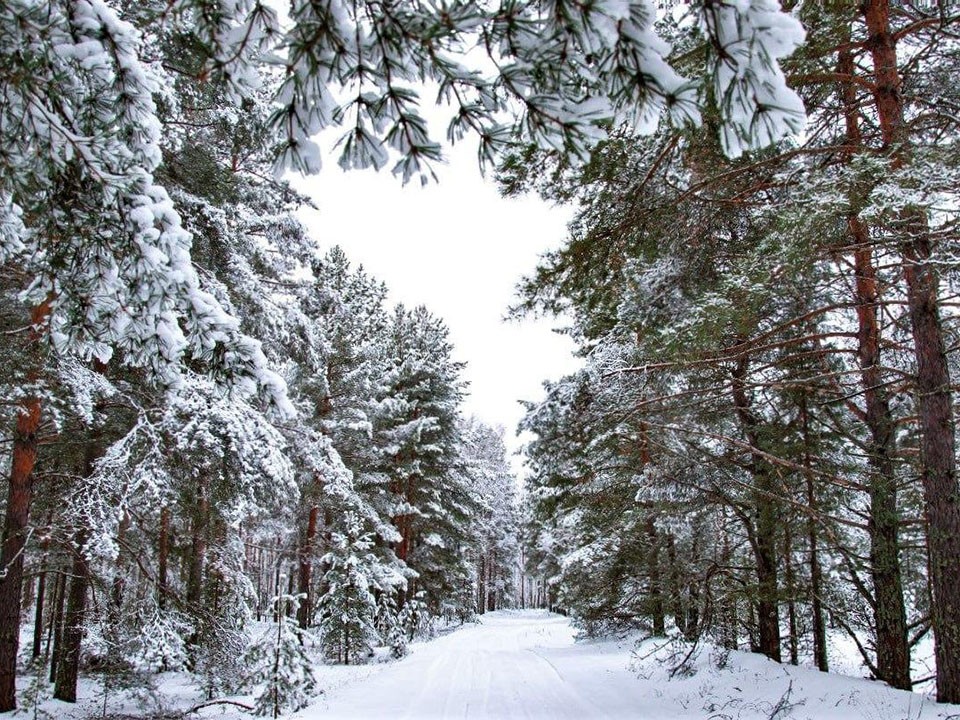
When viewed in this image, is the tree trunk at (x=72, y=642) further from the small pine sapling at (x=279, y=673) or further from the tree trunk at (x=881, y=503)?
the tree trunk at (x=881, y=503)

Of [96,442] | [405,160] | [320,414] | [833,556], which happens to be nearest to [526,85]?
[405,160]

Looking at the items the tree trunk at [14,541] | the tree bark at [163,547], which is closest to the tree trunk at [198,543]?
the tree bark at [163,547]

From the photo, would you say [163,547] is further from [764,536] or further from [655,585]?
[764,536]

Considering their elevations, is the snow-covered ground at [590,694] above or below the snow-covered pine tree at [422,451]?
below

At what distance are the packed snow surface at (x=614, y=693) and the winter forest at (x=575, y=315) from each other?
3.3 inches

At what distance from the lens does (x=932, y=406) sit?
5570 millimetres

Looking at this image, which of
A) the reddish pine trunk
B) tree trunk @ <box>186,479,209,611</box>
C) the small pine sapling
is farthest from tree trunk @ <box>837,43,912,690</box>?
tree trunk @ <box>186,479,209,611</box>

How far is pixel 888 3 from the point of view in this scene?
581cm

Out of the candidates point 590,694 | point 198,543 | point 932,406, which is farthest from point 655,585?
point 198,543

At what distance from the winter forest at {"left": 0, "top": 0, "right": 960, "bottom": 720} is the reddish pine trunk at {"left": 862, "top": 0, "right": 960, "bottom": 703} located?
3 cm

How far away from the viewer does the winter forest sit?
5.94ft

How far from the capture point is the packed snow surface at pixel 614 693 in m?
6.48

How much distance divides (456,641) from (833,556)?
49.0 ft

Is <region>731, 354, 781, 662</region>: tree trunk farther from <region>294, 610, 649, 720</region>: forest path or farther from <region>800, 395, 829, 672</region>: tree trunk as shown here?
<region>294, 610, 649, 720</region>: forest path
